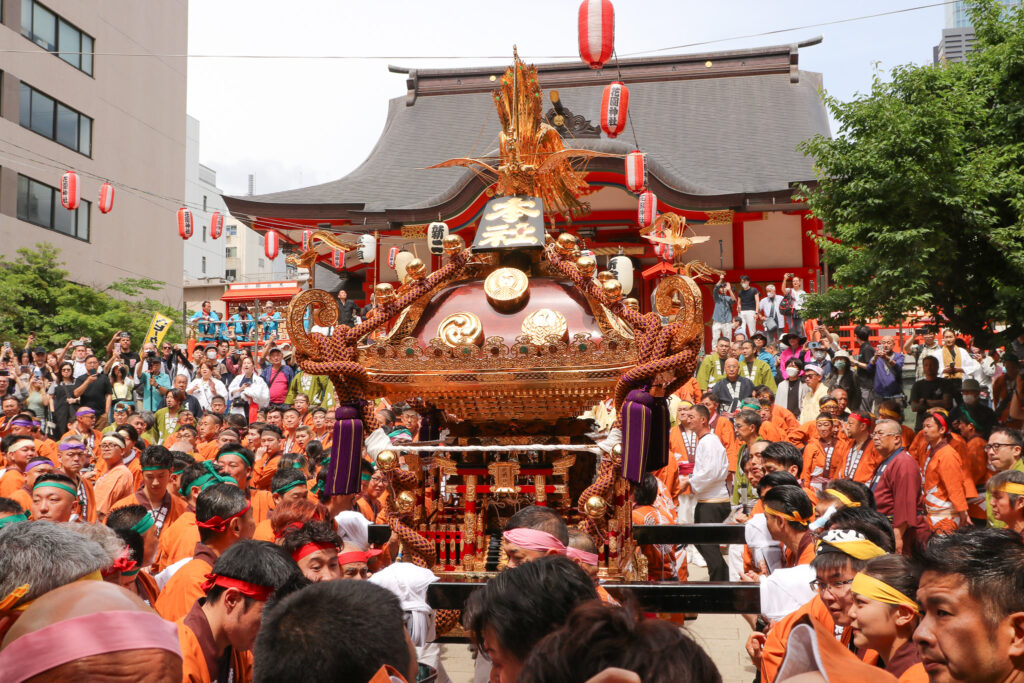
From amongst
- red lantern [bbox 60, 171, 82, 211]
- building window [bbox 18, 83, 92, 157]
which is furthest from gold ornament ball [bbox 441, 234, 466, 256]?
building window [bbox 18, 83, 92, 157]

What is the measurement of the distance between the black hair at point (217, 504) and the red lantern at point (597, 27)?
7.79 metres

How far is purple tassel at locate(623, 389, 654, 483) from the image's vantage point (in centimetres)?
442

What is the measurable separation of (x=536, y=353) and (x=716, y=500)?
12.2ft

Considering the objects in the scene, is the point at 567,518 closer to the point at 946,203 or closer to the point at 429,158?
the point at 946,203

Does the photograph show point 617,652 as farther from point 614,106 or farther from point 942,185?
point 614,106

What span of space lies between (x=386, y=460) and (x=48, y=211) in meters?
22.2

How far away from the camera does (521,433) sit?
541 centimetres

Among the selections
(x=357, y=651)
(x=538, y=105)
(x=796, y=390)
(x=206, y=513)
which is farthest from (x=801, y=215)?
(x=357, y=651)

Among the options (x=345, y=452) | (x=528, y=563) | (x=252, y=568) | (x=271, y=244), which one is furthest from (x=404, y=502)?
(x=271, y=244)

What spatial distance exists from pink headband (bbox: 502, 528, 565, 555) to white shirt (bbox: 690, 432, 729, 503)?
4.54m

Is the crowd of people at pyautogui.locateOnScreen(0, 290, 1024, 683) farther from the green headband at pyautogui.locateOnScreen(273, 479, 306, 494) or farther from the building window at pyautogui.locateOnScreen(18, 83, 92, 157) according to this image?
the building window at pyautogui.locateOnScreen(18, 83, 92, 157)

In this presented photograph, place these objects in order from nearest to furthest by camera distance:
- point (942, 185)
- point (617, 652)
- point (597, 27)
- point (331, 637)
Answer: point (617, 652) < point (331, 637) < point (942, 185) < point (597, 27)

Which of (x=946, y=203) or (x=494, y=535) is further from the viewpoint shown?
(x=946, y=203)

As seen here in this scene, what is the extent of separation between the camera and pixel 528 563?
2312 mm
